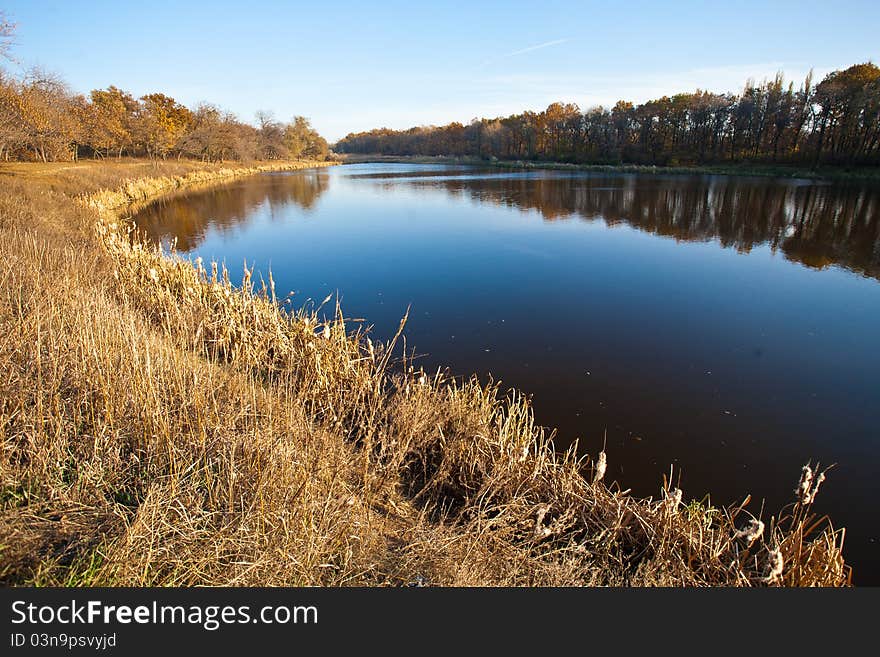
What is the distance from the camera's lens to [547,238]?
1792cm

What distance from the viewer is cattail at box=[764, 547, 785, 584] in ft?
9.52

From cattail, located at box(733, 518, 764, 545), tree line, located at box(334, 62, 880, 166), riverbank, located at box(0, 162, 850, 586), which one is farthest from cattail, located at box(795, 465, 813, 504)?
tree line, located at box(334, 62, 880, 166)

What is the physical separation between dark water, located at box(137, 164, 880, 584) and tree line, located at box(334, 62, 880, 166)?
2464cm

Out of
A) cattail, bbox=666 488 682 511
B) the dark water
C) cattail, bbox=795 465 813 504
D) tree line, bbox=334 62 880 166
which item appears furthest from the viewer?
tree line, bbox=334 62 880 166

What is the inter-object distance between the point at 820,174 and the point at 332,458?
1959 inches

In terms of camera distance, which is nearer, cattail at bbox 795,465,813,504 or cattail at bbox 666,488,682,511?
cattail at bbox 795,465,813,504

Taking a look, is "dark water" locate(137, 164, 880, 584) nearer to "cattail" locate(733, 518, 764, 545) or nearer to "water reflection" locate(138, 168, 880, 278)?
"water reflection" locate(138, 168, 880, 278)

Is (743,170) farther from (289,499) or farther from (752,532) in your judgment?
(289,499)

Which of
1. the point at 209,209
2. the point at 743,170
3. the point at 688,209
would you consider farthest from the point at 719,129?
the point at 209,209

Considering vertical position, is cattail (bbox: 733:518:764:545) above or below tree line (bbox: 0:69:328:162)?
below

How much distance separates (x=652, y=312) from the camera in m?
10.3

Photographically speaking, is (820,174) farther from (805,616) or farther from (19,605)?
(19,605)

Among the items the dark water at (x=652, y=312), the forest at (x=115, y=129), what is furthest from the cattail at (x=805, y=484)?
the forest at (x=115, y=129)

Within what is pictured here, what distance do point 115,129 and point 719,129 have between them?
64.3m
